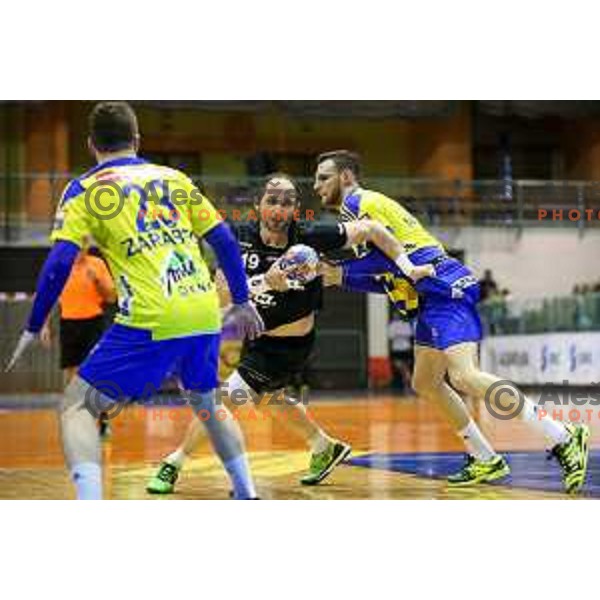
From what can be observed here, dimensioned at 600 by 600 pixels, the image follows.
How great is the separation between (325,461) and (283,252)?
129 centimetres

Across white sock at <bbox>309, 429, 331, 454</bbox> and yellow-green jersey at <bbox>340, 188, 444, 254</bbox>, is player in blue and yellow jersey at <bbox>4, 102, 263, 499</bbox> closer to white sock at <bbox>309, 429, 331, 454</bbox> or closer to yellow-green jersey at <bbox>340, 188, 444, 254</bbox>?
yellow-green jersey at <bbox>340, 188, 444, 254</bbox>

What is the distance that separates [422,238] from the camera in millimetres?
6598

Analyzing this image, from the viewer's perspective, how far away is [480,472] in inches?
261

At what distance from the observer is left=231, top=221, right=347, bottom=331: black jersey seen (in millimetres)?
6125

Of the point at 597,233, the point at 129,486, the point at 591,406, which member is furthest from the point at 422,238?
the point at 597,233

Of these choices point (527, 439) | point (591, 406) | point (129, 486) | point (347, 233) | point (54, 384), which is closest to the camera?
point (347, 233)

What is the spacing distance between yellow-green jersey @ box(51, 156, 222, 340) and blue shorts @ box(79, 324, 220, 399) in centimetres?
4

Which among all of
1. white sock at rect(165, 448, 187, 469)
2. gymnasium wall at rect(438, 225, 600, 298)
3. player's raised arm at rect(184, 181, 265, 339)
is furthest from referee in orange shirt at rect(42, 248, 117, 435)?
gymnasium wall at rect(438, 225, 600, 298)

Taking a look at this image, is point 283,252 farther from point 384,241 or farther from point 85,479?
point 85,479

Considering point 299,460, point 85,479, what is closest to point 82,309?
point 299,460

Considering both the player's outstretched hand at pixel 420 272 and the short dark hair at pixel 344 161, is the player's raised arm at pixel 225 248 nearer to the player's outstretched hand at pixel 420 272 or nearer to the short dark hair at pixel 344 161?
the player's outstretched hand at pixel 420 272
